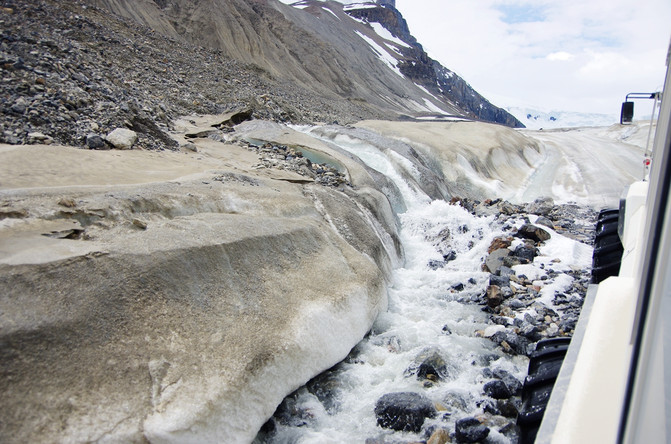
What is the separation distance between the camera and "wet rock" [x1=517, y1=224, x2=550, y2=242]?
1127 centimetres

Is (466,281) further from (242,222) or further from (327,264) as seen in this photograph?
(242,222)

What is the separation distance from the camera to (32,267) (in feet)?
13.4

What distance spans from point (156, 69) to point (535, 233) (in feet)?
57.1

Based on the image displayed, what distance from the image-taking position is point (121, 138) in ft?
29.9

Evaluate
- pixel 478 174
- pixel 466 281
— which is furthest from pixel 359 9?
pixel 466 281

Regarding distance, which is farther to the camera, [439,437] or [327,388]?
[327,388]

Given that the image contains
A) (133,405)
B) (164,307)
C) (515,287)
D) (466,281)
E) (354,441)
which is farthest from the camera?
(466,281)

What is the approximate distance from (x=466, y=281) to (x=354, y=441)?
5.55 m

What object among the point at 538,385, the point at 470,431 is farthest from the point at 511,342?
the point at 538,385

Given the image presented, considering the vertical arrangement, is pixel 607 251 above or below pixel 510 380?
above

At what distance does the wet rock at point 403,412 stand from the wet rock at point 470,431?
39 centimetres

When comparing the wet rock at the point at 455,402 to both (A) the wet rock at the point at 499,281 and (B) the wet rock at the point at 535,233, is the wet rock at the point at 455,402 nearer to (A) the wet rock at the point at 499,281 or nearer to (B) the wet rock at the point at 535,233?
(A) the wet rock at the point at 499,281

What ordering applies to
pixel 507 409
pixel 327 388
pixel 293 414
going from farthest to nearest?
pixel 327 388, pixel 507 409, pixel 293 414

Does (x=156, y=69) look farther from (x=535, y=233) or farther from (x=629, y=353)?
(x=629, y=353)
